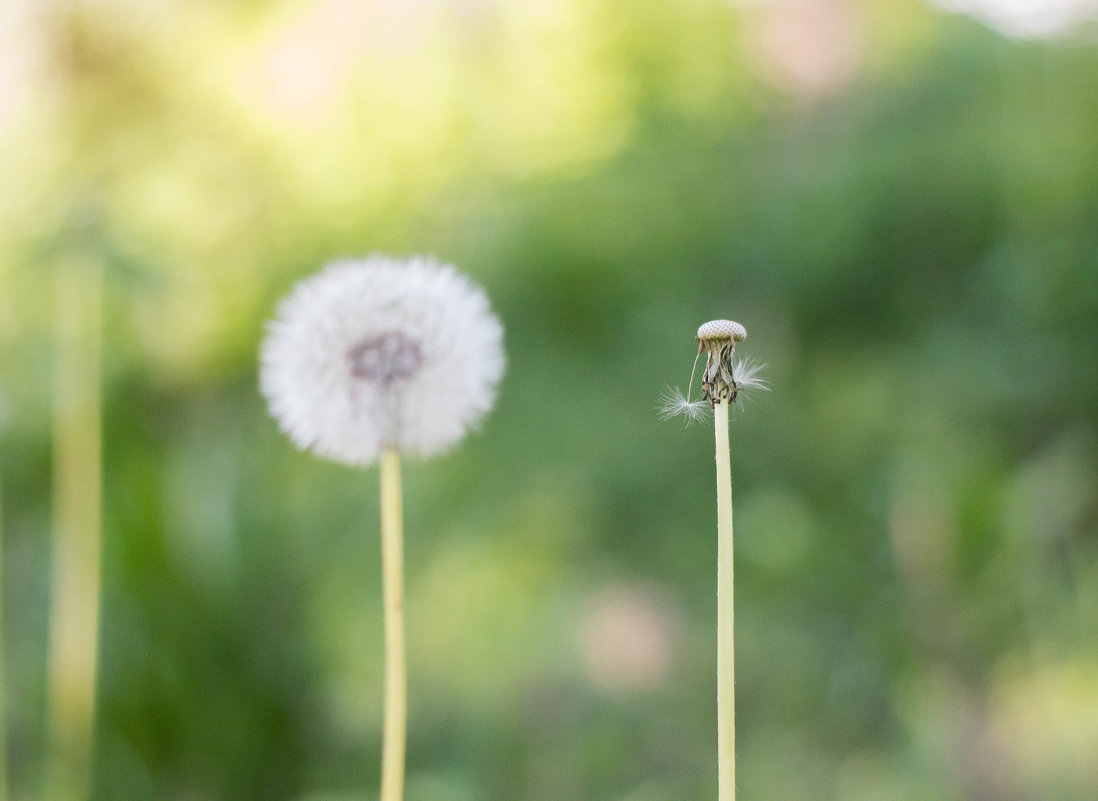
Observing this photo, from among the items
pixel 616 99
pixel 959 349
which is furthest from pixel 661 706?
pixel 616 99

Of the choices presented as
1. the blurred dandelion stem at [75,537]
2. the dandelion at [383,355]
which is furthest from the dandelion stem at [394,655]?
the blurred dandelion stem at [75,537]

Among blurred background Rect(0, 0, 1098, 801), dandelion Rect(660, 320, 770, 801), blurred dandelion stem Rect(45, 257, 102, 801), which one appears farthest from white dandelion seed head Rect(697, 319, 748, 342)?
blurred background Rect(0, 0, 1098, 801)

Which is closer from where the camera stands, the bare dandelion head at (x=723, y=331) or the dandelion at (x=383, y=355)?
the bare dandelion head at (x=723, y=331)

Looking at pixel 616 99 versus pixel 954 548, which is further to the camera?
pixel 616 99

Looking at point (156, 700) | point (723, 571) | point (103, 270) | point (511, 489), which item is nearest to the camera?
point (723, 571)

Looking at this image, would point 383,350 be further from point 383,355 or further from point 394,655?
point 394,655

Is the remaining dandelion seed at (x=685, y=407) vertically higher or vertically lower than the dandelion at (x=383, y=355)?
Answer: lower

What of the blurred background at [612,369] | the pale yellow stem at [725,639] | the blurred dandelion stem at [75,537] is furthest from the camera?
the blurred background at [612,369]

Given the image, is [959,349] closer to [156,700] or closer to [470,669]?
Result: [470,669]

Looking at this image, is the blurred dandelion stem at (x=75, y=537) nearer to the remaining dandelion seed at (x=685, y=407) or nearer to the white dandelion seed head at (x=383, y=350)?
the white dandelion seed head at (x=383, y=350)
